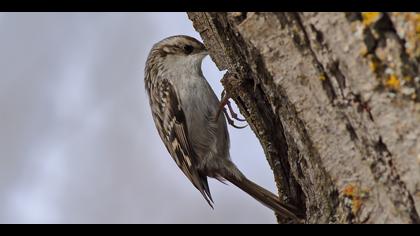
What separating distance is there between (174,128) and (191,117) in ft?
0.29

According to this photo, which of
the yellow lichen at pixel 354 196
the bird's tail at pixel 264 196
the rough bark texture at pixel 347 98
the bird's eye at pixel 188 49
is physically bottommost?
the bird's tail at pixel 264 196

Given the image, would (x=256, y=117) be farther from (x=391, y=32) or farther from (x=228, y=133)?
(x=228, y=133)

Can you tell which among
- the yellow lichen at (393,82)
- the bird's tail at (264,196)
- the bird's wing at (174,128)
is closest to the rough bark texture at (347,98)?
the yellow lichen at (393,82)

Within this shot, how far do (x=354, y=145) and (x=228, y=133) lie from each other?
167cm

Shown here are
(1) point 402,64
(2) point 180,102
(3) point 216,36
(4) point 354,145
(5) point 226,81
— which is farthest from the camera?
(2) point 180,102

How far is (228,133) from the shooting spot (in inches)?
111

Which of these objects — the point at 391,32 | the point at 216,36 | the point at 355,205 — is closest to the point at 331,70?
the point at 391,32

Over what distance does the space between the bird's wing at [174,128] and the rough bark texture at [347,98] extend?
1.27 meters

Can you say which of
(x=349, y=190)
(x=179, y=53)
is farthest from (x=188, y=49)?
(x=349, y=190)

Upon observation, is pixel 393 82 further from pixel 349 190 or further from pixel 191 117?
pixel 191 117

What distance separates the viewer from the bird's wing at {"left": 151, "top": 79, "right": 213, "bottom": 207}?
2.67 meters

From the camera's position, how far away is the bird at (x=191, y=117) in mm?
2697

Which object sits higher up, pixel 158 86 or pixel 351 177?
pixel 158 86

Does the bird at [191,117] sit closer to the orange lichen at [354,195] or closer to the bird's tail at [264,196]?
the bird's tail at [264,196]
